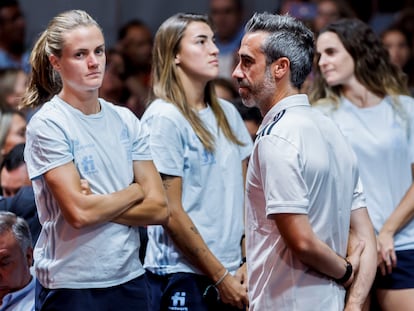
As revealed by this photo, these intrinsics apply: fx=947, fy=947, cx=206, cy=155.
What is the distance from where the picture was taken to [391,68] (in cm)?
440

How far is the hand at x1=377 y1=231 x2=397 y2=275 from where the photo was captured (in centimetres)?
398

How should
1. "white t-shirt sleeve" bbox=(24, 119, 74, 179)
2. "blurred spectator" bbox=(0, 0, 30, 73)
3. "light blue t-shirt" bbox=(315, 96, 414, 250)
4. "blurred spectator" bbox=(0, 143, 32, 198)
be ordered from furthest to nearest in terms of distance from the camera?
"blurred spectator" bbox=(0, 0, 30, 73) → "blurred spectator" bbox=(0, 143, 32, 198) → "light blue t-shirt" bbox=(315, 96, 414, 250) → "white t-shirt sleeve" bbox=(24, 119, 74, 179)

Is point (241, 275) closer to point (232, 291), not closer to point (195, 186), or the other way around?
point (232, 291)

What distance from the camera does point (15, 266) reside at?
12.3ft

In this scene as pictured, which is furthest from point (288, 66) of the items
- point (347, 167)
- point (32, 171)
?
point (32, 171)

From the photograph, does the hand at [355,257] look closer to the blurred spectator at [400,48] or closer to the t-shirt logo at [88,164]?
the t-shirt logo at [88,164]

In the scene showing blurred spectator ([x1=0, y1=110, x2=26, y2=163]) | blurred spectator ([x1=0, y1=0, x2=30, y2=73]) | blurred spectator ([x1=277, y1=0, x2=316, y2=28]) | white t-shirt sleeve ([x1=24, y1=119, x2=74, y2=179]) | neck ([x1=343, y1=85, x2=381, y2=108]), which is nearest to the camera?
white t-shirt sleeve ([x1=24, y1=119, x2=74, y2=179])

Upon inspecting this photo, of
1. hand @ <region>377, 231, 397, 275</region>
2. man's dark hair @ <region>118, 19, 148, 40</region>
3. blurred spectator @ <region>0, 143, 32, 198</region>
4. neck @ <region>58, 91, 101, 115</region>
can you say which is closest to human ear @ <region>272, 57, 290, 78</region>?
neck @ <region>58, 91, 101, 115</region>

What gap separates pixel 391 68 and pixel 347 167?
1.44m

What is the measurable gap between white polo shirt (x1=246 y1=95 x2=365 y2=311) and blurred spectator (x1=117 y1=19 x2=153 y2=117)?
3717 mm

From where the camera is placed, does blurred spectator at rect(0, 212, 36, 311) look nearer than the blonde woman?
No

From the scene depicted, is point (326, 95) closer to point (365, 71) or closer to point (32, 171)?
point (365, 71)

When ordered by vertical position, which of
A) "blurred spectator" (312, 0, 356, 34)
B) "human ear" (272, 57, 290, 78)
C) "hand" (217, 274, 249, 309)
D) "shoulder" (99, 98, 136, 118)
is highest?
"human ear" (272, 57, 290, 78)

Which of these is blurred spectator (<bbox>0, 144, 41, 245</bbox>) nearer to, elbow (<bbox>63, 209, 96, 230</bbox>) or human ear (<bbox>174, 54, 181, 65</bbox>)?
human ear (<bbox>174, 54, 181, 65</bbox>)
